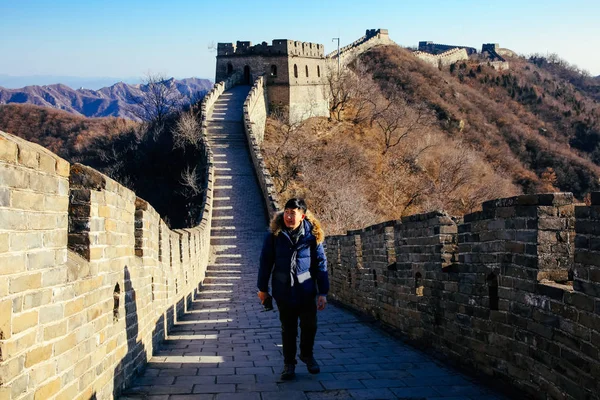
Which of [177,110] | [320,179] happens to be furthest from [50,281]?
[177,110]

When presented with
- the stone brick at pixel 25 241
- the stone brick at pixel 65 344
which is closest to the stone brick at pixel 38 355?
the stone brick at pixel 65 344

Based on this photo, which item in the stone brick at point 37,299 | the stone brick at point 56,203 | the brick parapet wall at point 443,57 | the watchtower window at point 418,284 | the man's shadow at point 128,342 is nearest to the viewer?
the stone brick at point 37,299

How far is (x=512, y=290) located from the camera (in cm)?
552

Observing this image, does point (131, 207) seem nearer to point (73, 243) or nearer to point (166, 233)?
point (73, 243)

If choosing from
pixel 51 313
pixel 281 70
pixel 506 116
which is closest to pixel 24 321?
pixel 51 313

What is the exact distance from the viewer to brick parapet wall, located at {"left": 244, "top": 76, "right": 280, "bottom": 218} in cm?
2544

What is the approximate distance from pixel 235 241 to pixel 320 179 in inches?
602

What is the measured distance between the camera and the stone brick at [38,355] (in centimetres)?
334

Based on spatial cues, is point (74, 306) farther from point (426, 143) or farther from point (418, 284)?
point (426, 143)

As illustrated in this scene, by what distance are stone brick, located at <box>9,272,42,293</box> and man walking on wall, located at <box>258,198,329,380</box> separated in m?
2.79

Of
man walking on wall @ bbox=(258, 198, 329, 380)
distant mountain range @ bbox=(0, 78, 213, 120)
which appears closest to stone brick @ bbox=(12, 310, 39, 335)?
man walking on wall @ bbox=(258, 198, 329, 380)

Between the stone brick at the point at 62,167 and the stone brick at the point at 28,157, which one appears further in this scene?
the stone brick at the point at 62,167

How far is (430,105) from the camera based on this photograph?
211 ft

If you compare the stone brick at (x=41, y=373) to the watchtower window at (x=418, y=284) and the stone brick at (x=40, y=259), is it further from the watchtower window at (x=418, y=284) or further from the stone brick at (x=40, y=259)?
the watchtower window at (x=418, y=284)
